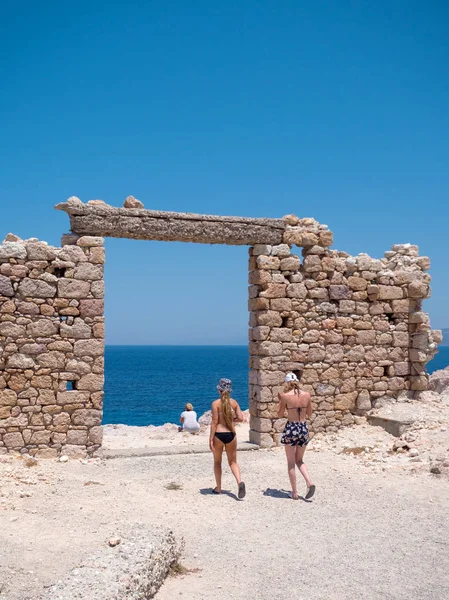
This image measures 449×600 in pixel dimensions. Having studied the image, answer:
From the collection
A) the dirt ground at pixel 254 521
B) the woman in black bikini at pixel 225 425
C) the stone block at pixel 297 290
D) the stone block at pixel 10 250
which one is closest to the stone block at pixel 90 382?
the dirt ground at pixel 254 521

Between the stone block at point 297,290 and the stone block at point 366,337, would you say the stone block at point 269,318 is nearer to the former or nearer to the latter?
the stone block at point 297,290

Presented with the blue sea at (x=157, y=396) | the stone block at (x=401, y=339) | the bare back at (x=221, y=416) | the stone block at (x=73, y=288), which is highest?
the stone block at (x=73, y=288)

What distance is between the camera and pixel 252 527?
21.6 feet

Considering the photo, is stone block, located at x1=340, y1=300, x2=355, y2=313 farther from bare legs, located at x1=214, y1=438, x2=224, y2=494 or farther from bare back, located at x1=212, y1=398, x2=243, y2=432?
bare legs, located at x1=214, y1=438, x2=224, y2=494

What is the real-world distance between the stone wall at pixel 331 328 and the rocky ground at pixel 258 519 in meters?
1.08

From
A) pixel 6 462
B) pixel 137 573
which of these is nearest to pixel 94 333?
pixel 6 462

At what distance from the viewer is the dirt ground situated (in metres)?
5.04

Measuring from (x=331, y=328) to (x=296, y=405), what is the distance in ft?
13.2

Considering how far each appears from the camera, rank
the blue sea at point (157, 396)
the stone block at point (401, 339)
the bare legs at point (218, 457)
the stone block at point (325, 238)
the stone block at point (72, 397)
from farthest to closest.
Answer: the blue sea at point (157, 396) < the stone block at point (401, 339) < the stone block at point (325, 238) < the stone block at point (72, 397) < the bare legs at point (218, 457)

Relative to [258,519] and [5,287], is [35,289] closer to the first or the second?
[5,287]

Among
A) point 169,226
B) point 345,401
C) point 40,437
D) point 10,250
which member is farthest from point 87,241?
point 345,401

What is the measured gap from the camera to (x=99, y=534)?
6.19m

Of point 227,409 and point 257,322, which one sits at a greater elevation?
point 257,322

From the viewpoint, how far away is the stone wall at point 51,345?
9734mm
